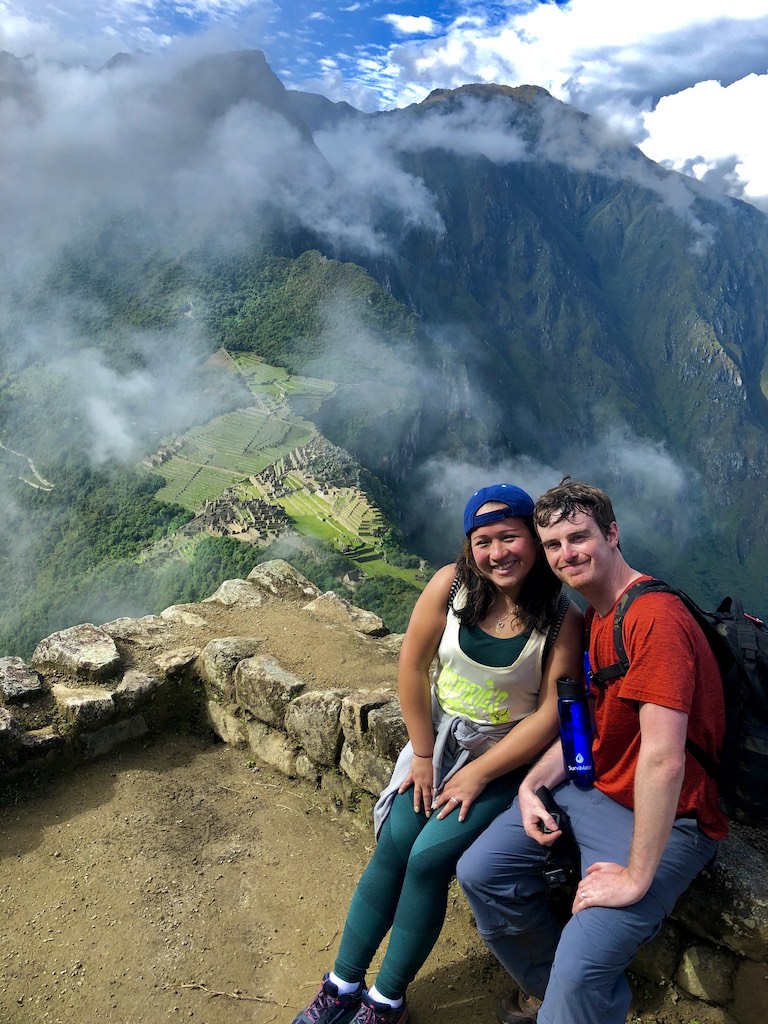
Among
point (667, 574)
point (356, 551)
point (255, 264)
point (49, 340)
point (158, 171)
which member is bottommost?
point (667, 574)

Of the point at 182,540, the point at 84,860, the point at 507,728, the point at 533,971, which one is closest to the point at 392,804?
the point at 507,728

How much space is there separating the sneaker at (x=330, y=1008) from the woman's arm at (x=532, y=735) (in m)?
1.13

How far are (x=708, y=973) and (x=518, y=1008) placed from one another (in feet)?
3.31

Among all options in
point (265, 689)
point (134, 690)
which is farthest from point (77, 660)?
point (265, 689)

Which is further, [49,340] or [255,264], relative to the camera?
[255,264]

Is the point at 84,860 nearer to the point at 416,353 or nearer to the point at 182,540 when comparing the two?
the point at 182,540

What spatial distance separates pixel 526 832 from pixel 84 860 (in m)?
3.46

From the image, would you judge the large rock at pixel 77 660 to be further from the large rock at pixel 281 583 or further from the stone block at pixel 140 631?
the large rock at pixel 281 583

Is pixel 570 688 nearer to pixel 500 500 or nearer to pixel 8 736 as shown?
pixel 500 500

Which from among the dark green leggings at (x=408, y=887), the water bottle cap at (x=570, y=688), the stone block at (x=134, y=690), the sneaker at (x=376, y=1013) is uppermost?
the water bottle cap at (x=570, y=688)

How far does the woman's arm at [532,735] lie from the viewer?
3.48 m

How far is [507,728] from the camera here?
3.63m

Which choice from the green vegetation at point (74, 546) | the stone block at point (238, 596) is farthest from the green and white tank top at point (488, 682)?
the green vegetation at point (74, 546)

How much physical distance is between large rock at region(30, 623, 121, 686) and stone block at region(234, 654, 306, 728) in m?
1.24
